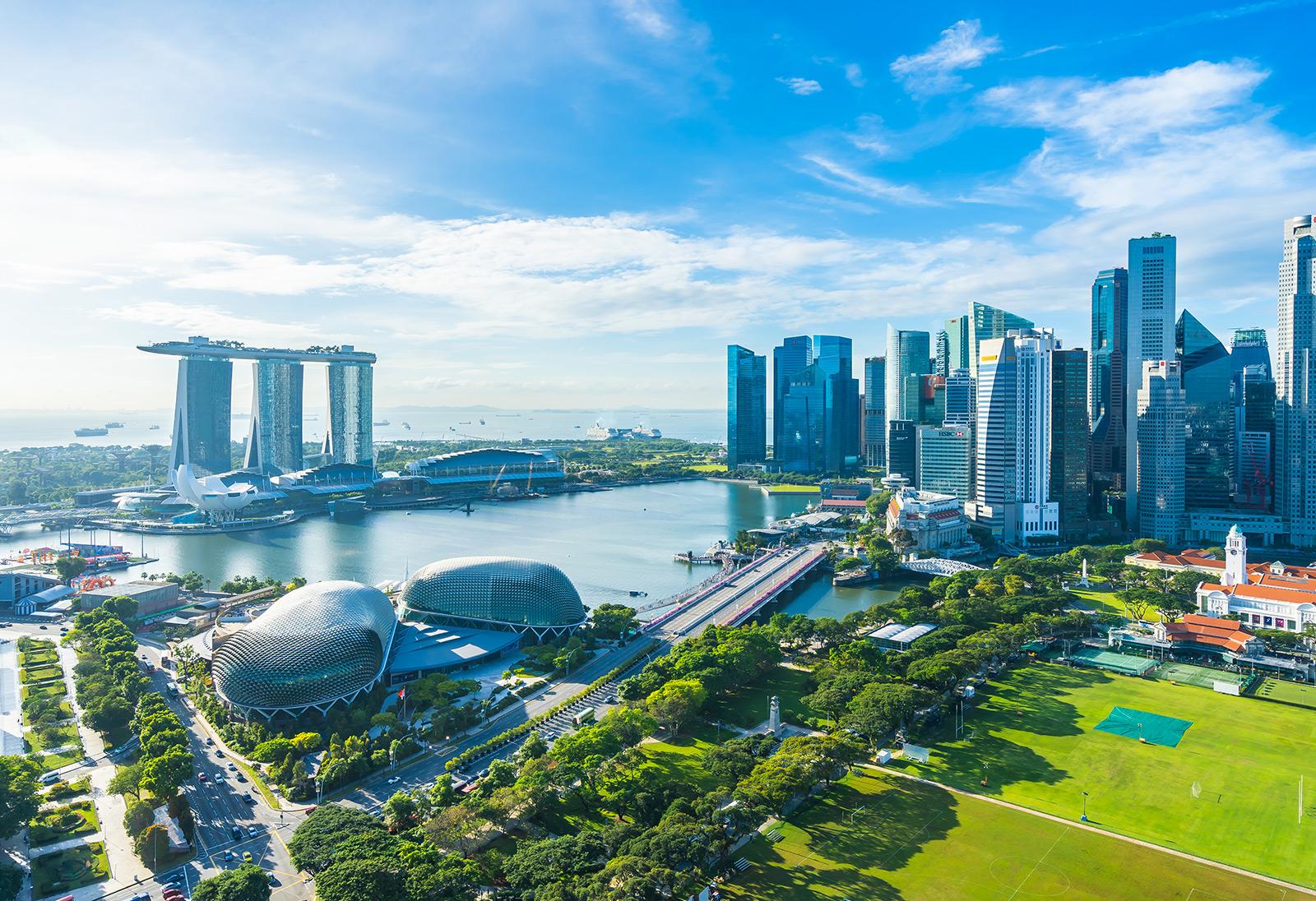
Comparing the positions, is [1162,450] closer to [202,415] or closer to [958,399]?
[958,399]

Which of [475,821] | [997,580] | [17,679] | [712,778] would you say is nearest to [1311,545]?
[997,580]

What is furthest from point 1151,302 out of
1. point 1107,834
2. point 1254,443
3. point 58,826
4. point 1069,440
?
point 58,826

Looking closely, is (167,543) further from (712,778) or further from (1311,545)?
(1311,545)

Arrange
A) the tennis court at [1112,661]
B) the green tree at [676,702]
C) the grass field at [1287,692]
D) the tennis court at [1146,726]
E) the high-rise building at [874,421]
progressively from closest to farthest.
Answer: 1. the green tree at [676,702]
2. the tennis court at [1146,726]
3. the grass field at [1287,692]
4. the tennis court at [1112,661]
5. the high-rise building at [874,421]

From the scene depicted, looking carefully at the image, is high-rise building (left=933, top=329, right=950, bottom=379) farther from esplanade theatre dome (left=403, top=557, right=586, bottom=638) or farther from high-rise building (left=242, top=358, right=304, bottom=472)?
esplanade theatre dome (left=403, top=557, right=586, bottom=638)

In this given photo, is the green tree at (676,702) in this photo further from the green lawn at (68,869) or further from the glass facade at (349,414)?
the glass facade at (349,414)

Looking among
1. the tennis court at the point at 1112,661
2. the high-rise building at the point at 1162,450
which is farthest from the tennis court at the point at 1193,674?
the high-rise building at the point at 1162,450

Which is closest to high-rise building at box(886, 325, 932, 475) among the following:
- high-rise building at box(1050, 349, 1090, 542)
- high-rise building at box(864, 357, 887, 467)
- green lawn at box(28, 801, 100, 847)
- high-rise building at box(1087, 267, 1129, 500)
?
high-rise building at box(864, 357, 887, 467)

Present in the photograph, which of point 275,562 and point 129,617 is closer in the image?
point 129,617
